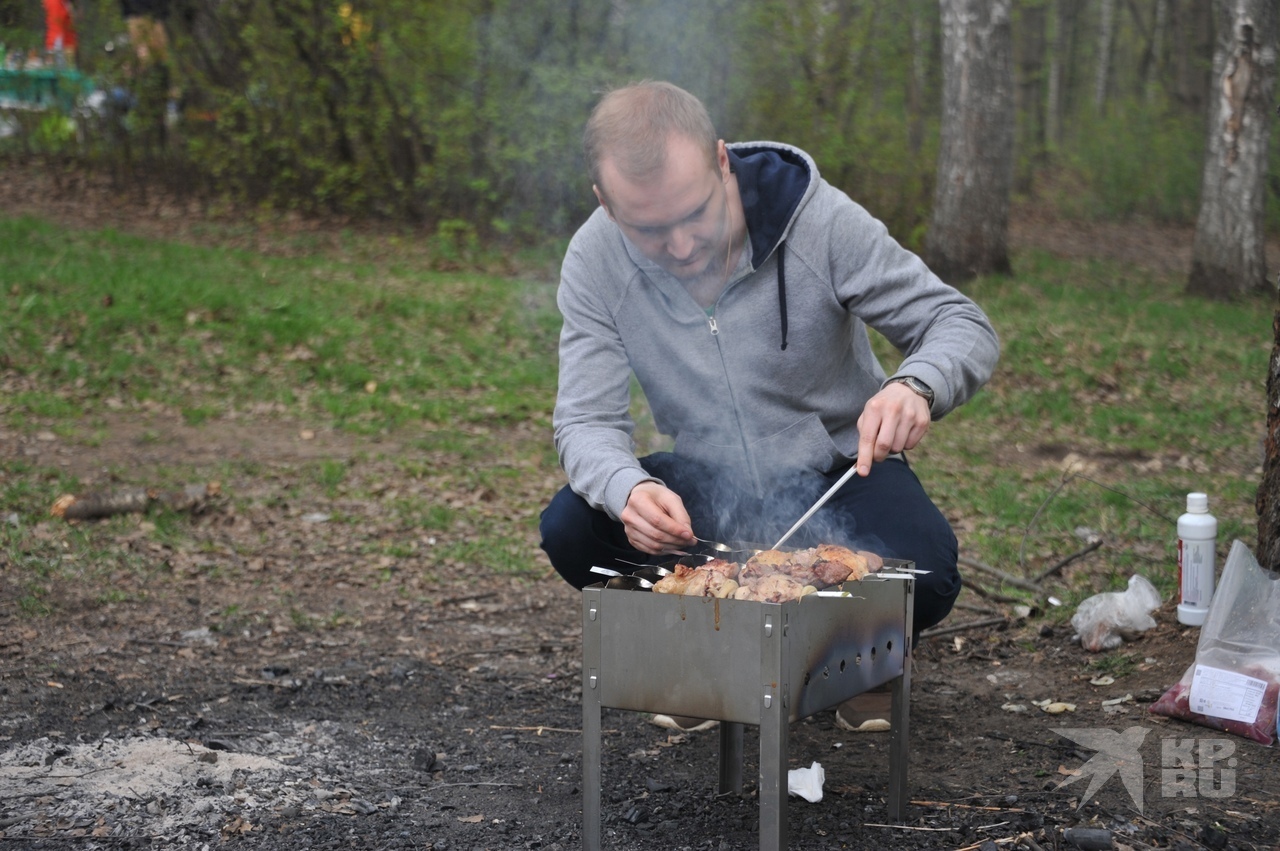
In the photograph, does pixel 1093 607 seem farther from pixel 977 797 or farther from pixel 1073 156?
pixel 1073 156

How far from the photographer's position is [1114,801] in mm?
2725

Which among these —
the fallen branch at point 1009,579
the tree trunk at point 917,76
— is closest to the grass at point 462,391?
the fallen branch at point 1009,579

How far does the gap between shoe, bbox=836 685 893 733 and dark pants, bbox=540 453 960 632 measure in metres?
0.34

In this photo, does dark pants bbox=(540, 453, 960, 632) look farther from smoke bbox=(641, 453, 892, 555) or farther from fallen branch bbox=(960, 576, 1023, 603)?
fallen branch bbox=(960, 576, 1023, 603)

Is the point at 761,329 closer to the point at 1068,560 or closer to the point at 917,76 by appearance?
the point at 1068,560

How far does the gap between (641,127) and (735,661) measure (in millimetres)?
1254

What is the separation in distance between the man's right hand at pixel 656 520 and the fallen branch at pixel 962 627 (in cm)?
173

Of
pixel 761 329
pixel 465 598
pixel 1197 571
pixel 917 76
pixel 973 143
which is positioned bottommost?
pixel 465 598

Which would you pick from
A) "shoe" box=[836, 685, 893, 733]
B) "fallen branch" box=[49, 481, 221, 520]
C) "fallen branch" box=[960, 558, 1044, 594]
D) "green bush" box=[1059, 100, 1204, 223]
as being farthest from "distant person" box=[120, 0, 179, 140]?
"green bush" box=[1059, 100, 1204, 223]

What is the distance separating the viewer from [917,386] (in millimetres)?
2715

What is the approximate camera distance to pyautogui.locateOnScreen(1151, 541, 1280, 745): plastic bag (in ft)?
9.80

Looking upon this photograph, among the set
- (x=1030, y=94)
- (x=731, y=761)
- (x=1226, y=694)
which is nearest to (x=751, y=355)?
(x=731, y=761)

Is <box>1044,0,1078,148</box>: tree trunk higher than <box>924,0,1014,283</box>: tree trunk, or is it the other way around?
<box>1044,0,1078,148</box>: tree trunk

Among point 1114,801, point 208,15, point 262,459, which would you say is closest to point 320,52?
point 208,15
